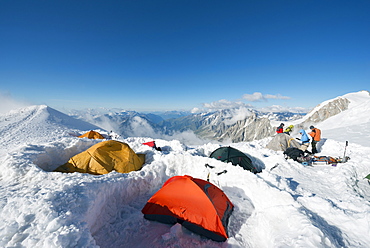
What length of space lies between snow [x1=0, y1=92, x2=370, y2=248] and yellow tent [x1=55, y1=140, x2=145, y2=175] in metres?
1.37

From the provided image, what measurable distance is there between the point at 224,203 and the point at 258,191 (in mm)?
1628

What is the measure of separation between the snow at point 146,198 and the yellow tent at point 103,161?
137cm

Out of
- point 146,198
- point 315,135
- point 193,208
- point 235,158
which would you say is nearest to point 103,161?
point 146,198

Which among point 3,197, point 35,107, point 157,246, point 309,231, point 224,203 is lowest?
point 157,246

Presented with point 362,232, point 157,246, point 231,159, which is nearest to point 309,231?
point 362,232

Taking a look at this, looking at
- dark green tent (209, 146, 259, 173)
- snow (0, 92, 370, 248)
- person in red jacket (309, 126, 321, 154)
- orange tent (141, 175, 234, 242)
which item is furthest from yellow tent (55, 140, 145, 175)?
person in red jacket (309, 126, 321, 154)

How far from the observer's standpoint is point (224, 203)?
4855 mm

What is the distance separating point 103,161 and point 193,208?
510 centimetres

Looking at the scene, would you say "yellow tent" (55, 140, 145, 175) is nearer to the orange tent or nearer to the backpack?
the orange tent

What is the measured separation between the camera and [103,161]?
7301mm

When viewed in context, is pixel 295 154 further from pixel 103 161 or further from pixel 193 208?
pixel 103 161

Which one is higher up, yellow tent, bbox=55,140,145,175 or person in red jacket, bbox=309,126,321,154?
person in red jacket, bbox=309,126,321,154

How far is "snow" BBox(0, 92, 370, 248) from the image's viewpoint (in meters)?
3.10

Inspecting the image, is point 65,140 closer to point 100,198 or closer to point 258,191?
point 100,198
